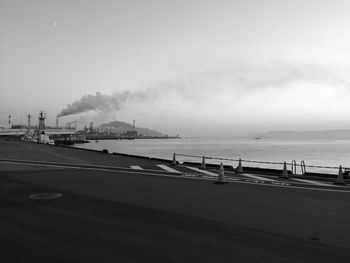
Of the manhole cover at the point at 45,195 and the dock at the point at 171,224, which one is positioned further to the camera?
the manhole cover at the point at 45,195

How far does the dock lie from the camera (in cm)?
540

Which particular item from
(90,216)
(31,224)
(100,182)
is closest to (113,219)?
(90,216)

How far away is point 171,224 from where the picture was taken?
23.6 feet

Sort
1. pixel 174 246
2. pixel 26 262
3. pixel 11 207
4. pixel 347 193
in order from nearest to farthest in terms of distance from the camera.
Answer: pixel 26 262, pixel 174 246, pixel 11 207, pixel 347 193

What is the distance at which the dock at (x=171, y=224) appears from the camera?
5.40 meters

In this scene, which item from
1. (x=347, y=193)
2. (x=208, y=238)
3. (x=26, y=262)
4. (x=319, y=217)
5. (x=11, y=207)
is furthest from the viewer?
(x=347, y=193)

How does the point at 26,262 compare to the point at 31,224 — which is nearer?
the point at 26,262

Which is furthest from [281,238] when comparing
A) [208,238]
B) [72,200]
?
[72,200]

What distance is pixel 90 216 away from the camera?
784cm

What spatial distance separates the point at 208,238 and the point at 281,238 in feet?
4.80

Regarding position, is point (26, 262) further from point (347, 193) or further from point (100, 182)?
point (347, 193)

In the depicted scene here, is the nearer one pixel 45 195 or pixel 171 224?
pixel 171 224

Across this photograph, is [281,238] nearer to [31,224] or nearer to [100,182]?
[31,224]

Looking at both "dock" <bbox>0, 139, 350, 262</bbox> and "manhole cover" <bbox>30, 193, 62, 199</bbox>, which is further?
"manhole cover" <bbox>30, 193, 62, 199</bbox>
